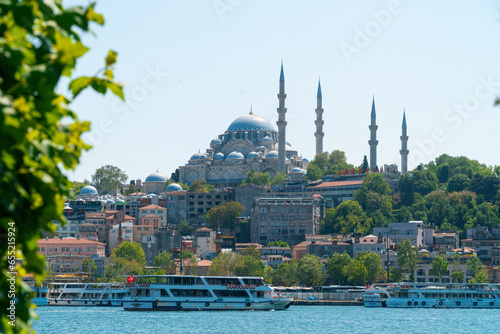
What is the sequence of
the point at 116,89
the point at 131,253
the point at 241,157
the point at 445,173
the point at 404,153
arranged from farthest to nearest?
the point at 241,157, the point at 404,153, the point at 445,173, the point at 131,253, the point at 116,89

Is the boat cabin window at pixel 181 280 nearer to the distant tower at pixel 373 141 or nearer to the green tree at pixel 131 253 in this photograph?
the green tree at pixel 131 253

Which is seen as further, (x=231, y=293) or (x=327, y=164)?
(x=327, y=164)

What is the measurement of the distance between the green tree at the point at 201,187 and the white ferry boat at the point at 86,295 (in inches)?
2143

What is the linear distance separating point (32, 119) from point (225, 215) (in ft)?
401

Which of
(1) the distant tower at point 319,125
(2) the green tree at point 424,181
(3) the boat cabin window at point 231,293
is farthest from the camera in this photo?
(1) the distant tower at point 319,125

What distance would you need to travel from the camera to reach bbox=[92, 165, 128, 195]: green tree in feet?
577

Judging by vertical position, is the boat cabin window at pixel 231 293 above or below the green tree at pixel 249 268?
below

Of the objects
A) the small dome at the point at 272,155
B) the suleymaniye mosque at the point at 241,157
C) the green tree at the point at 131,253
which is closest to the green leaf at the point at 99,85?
the green tree at the point at 131,253

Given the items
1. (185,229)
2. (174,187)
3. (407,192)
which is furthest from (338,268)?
(174,187)

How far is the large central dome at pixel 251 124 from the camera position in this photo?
557ft

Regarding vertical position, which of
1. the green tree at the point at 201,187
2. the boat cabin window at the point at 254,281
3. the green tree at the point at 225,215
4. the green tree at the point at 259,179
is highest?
the green tree at the point at 259,179

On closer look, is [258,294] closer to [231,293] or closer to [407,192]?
[231,293]

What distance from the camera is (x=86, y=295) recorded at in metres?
87.2

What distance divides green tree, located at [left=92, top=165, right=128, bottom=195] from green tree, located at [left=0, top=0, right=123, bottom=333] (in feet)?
561
